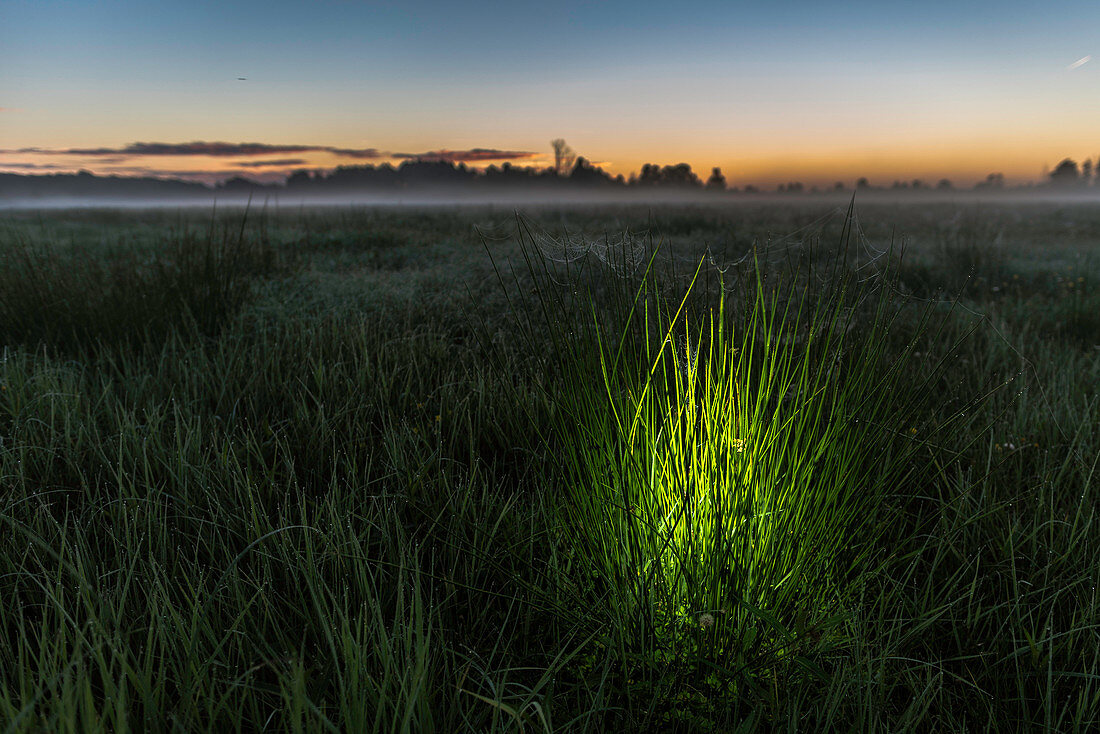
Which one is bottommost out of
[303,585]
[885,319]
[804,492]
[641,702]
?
[641,702]

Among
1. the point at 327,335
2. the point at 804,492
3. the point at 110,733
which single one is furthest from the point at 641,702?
the point at 327,335

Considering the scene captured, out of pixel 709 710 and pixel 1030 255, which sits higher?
pixel 1030 255

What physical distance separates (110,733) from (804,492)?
1.41 metres

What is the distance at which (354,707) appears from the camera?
3.24 feet

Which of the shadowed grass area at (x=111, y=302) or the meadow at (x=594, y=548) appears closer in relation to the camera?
the meadow at (x=594, y=548)

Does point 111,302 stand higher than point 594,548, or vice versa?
point 111,302

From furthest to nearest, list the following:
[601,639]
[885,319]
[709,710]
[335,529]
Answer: [335,529] < [885,319] < [601,639] < [709,710]

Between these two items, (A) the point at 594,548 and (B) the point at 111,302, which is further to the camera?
(B) the point at 111,302

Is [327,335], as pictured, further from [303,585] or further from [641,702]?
[641,702]

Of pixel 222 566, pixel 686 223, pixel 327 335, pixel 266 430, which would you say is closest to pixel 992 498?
pixel 222 566

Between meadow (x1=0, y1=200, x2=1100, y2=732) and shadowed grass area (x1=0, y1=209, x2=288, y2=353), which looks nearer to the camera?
meadow (x1=0, y1=200, x2=1100, y2=732)

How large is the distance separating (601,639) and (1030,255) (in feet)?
37.5

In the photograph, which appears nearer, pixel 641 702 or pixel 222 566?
pixel 641 702

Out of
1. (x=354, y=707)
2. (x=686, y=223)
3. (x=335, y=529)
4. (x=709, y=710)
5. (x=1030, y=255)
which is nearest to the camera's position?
(x=354, y=707)
